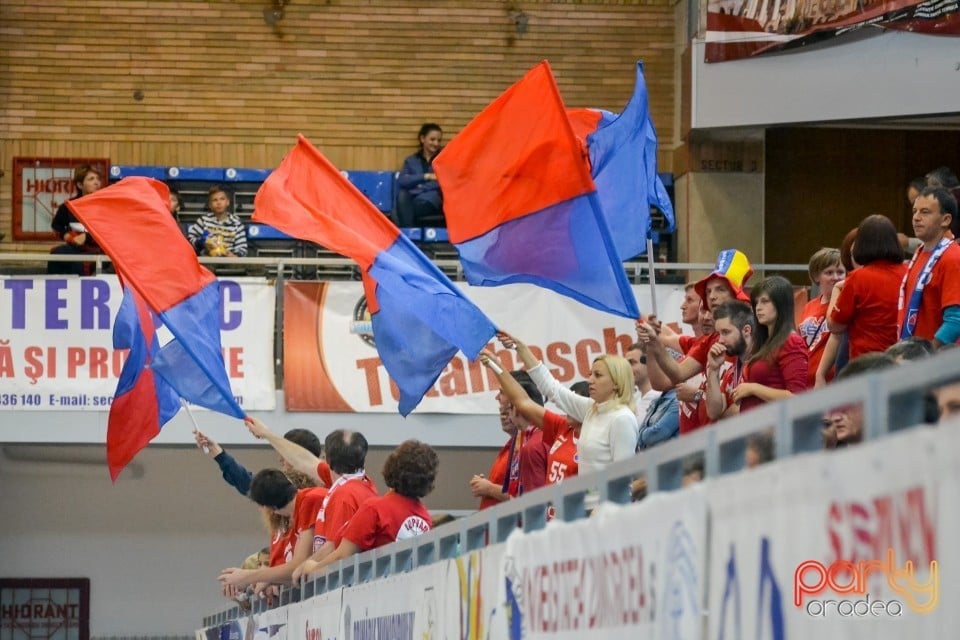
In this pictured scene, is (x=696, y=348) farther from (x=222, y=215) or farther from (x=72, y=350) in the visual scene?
(x=222, y=215)

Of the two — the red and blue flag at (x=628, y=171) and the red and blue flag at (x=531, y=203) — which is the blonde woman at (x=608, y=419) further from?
the red and blue flag at (x=628, y=171)

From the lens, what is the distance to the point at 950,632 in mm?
2094

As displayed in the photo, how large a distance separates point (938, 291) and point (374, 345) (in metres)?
7.55

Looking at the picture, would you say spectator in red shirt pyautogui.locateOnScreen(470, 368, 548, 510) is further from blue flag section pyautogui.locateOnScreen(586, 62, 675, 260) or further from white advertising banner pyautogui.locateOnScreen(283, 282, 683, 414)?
white advertising banner pyautogui.locateOnScreen(283, 282, 683, 414)

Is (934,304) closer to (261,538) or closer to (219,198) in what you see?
(219,198)

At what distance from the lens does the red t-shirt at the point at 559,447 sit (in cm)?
665

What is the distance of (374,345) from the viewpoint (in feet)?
43.3

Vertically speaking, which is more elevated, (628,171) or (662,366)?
(628,171)

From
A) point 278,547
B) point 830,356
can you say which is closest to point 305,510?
point 278,547

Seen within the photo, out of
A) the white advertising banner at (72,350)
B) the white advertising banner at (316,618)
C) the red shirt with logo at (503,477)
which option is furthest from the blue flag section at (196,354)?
the white advertising banner at (72,350)

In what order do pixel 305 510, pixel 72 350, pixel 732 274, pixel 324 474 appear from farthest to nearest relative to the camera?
pixel 72 350
pixel 324 474
pixel 305 510
pixel 732 274

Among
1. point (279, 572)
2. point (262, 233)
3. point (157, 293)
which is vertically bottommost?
point (279, 572)

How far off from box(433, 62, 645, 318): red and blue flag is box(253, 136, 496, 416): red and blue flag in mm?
246

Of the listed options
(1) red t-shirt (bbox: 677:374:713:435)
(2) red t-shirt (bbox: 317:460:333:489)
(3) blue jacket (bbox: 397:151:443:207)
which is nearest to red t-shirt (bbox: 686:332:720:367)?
(1) red t-shirt (bbox: 677:374:713:435)
